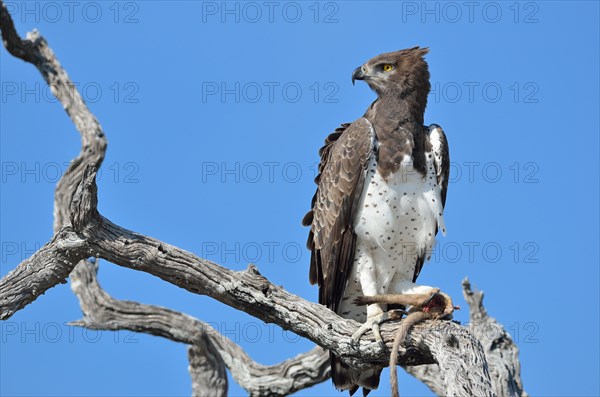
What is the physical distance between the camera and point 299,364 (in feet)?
34.7

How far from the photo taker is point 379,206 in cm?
757

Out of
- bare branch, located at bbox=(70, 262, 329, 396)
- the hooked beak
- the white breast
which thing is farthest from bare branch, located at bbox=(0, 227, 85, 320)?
bare branch, located at bbox=(70, 262, 329, 396)

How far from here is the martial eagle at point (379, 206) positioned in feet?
24.9

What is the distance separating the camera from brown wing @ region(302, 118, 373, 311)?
25.1ft

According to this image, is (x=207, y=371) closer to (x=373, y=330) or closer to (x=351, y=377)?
(x=351, y=377)

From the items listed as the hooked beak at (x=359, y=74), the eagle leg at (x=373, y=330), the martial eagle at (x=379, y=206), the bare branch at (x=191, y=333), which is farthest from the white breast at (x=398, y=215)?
the bare branch at (x=191, y=333)

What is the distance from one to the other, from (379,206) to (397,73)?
1488mm

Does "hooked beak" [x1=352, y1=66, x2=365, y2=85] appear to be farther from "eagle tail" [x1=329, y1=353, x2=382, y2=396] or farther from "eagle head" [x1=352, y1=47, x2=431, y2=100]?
"eagle tail" [x1=329, y1=353, x2=382, y2=396]

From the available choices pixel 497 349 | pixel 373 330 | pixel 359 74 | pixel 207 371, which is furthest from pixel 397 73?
pixel 207 371

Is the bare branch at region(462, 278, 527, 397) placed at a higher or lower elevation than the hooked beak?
lower

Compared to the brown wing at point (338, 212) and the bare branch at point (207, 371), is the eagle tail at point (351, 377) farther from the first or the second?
the bare branch at point (207, 371)

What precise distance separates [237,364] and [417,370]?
7.43 feet

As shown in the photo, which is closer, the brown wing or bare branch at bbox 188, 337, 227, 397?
the brown wing

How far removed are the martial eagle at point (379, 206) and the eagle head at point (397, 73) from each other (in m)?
0.01
